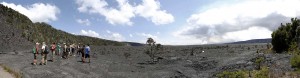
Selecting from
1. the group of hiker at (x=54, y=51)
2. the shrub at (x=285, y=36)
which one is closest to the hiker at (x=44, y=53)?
the group of hiker at (x=54, y=51)

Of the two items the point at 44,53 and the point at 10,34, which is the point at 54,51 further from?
the point at 10,34

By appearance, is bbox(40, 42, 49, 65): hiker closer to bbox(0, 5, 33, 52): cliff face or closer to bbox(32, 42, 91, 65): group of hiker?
bbox(32, 42, 91, 65): group of hiker

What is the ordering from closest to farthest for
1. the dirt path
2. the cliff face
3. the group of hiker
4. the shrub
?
the dirt path → the group of hiker → the shrub → the cliff face

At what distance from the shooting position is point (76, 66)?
41.2m

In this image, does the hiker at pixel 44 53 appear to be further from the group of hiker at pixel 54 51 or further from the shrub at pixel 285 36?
the shrub at pixel 285 36

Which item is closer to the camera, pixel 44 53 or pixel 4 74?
pixel 4 74

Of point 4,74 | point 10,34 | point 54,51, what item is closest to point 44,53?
point 54,51

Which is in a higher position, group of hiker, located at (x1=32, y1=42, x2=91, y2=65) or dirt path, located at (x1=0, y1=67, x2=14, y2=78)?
group of hiker, located at (x1=32, y1=42, x2=91, y2=65)

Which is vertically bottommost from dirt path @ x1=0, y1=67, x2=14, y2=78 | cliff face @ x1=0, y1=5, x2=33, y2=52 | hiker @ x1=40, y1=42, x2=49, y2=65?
dirt path @ x1=0, y1=67, x2=14, y2=78

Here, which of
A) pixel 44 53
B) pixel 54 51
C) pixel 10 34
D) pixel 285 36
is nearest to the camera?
pixel 44 53

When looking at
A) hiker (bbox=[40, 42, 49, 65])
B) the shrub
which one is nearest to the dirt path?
hiker (bbox=[40, 42, 49, 65])

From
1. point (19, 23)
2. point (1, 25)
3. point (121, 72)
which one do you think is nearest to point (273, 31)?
point (121, 72)

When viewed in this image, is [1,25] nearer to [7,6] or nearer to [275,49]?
[7,6]

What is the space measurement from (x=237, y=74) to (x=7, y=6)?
88.4 metres
